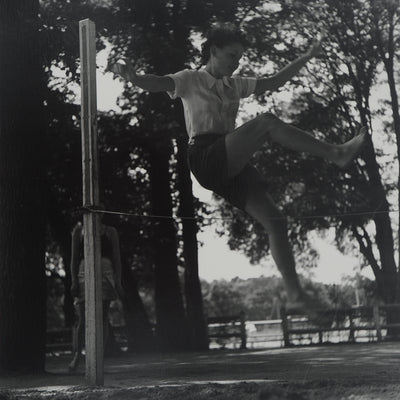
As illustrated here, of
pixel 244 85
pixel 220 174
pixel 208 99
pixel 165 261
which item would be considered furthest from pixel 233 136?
pixel 165 261

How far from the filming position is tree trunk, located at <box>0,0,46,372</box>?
29.8 feet

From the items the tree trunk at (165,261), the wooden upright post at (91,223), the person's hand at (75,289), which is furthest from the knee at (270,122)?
the tree trunk at (165,261)

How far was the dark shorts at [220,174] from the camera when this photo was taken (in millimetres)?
5348

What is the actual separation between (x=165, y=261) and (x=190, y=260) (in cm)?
76

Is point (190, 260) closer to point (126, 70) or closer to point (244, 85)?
point (244, 85)

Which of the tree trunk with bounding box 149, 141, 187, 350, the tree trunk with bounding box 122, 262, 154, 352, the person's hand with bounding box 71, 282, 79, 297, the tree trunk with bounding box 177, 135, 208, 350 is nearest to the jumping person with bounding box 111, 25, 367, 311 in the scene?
the person's hand with bounding box 71, 282, 79, 297

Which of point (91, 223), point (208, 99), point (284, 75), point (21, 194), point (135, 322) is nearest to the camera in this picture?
point (208, 99)

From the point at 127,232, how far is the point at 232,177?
16450 mm

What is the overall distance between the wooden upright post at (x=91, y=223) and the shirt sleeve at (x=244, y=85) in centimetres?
204

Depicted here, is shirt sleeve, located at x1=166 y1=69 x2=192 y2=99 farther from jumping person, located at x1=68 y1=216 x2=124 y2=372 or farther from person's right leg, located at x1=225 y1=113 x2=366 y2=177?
jumping person, located at x1=68 y1=216 x2=124 y2=372

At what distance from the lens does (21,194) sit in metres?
9.34

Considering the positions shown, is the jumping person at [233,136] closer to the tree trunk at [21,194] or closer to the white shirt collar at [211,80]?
the white shirt collar at [211,80]

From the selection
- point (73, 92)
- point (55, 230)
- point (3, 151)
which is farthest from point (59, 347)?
point (3, 151)

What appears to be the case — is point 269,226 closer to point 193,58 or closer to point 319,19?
point 193,58
